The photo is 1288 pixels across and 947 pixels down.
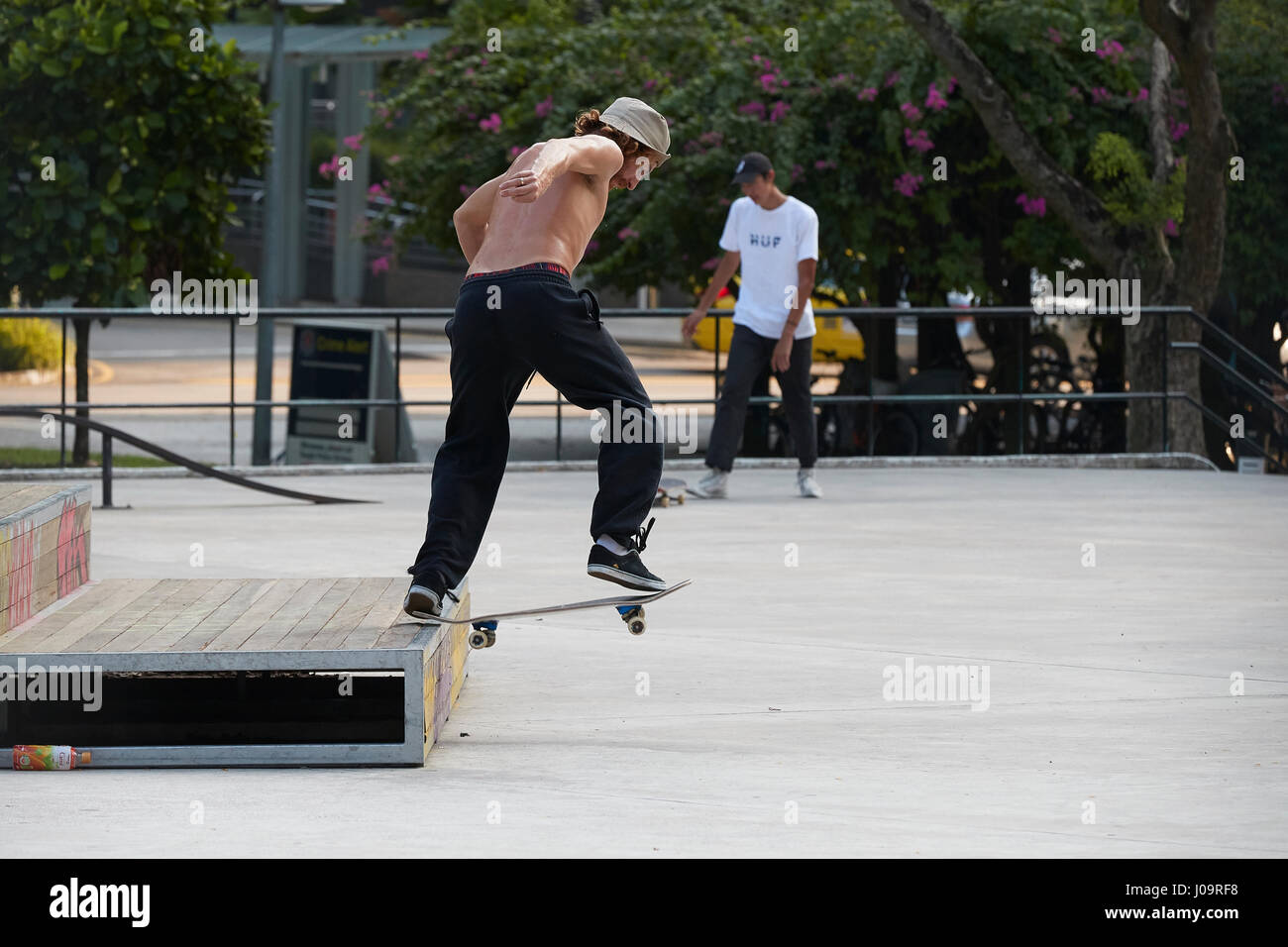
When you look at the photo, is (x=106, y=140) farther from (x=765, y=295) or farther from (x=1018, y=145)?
(x=1018, y=145)

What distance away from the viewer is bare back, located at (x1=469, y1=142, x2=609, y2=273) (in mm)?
5652

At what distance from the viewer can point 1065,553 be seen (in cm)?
939

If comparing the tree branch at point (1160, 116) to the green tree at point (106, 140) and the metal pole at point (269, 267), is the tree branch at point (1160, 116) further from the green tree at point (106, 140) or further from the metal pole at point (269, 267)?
the green tree at point (106, 140)

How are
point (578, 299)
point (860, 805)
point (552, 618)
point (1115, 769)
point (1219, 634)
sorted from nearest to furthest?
point (860, 805)
point (1115, 769)
point (578, 299)
point (1219, 634)
point (552, 618)

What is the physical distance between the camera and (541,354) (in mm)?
5543

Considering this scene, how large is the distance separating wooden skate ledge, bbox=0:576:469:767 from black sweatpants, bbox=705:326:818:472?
5.53m

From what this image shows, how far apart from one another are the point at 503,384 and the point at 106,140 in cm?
1044

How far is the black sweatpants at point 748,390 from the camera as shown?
1122 cm

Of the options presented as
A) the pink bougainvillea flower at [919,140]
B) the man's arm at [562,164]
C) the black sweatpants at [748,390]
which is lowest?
the black sweatpants at [748,390]

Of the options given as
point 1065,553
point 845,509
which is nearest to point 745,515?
point 845,509

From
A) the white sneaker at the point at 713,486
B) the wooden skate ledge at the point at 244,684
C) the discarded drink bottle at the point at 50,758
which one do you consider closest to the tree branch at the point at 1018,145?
the white sneaker at the point at 713,486

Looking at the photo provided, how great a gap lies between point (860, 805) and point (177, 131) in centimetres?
1175

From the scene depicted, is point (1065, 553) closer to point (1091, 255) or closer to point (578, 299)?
point (578, 299)

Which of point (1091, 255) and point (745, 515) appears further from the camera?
point (1091, 255)
